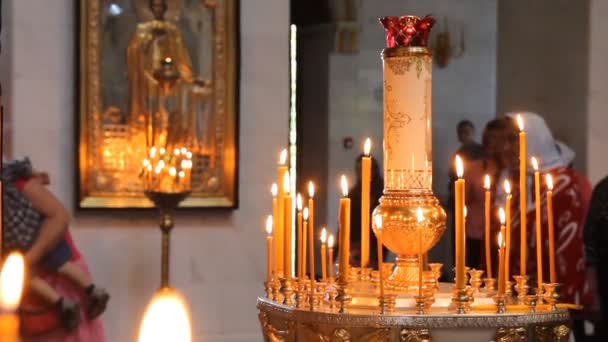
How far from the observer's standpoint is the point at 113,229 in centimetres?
658

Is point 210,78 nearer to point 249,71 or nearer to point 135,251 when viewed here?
point 249,71

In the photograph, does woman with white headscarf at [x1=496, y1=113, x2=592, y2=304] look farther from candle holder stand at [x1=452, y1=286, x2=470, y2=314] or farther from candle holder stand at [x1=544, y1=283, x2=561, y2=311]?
candle holder stand at [x1=452, y1=286, x2=470, y2=314]

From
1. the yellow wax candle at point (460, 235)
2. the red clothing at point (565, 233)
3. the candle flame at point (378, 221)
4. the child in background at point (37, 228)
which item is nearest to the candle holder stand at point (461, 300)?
the yellow wax candle at point (460, 235)

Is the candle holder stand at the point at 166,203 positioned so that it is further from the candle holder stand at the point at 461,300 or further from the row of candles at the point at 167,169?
the candle holder stand at the point at 461,300

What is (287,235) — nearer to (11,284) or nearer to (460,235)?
(460,235)

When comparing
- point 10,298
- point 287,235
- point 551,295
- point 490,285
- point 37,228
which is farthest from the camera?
point 37,228

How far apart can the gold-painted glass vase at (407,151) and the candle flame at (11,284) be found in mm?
1335

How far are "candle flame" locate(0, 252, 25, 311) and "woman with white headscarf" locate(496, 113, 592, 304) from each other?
3.27 metres

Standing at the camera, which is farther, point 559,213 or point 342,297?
point 559,213

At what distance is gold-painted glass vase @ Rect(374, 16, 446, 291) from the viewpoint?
→ 7.29 ft

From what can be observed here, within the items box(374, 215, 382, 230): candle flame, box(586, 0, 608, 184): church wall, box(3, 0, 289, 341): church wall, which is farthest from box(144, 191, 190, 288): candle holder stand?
box(374, 215, 382, 230): candle flame

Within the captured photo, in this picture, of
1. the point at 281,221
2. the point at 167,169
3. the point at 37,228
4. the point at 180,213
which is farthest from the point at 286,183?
the point at 180,213

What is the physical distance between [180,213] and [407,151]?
15.0 feet

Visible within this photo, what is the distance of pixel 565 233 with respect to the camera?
14.4ft
